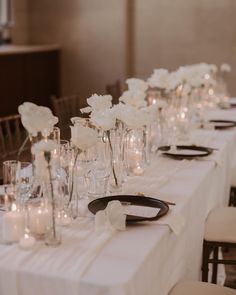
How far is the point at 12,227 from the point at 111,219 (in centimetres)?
39

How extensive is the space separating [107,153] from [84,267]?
1041mm

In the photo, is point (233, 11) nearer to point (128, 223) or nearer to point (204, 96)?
point (204, 96)

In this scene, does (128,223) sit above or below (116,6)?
below

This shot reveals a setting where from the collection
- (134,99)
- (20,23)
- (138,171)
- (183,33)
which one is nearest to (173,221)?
(138,171)

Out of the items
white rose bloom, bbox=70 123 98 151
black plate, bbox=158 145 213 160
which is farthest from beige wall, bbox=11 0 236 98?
white rose bloom, bbox=70 123 98 151

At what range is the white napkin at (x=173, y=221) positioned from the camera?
2355 millimetres

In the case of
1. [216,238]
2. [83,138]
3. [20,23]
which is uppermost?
[20,23]

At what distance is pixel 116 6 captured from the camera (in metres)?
8.57

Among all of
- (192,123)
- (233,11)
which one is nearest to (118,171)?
(192,123)

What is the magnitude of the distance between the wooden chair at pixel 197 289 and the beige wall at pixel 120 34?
6.19 meters

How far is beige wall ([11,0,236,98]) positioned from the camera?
8.38 m

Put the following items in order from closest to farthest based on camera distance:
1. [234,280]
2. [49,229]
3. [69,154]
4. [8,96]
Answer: [49,229] → [69,154] → [234,280] → [8,96]

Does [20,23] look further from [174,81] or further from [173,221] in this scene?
[173,221]

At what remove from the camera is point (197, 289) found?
2432 millimetres
